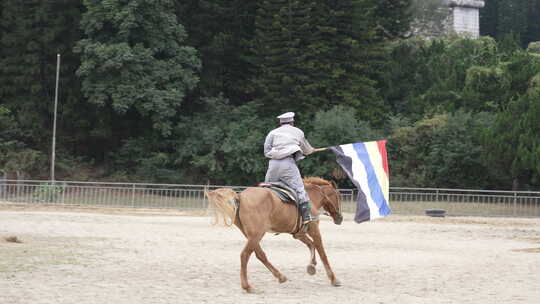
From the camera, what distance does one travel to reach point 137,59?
45.9m

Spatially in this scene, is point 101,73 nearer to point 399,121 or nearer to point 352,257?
point 399,121

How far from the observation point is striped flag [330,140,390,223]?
13.6 meters

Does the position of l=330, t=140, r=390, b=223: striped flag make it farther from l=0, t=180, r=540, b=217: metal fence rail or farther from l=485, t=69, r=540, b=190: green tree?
l=485, t=69, r=540, b=190: green tree

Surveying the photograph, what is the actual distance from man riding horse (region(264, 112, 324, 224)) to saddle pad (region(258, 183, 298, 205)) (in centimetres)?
12

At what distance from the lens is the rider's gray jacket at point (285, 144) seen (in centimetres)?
1288

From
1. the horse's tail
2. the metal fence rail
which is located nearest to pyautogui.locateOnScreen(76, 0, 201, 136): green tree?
the metal fence rail

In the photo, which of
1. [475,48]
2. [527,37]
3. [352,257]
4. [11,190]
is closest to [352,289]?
[352,257]

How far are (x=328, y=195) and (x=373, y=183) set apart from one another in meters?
0.82

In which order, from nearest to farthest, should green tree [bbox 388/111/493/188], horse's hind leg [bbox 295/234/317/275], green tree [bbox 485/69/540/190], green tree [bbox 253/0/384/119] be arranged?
1. horse's hind leg [bbox 295/234/317/275]
2. green tree [bbox 485/69/540/190]
3. green tree [bbox 388/111/493/188]
4. green tree [bbox 253/0/384/119]

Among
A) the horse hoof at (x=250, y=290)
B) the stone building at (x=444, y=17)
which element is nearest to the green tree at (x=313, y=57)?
the stone building at (x=444, y=17)

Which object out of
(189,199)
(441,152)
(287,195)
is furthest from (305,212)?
(441,152)

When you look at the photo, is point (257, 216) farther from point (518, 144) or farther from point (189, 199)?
point (518, 144)

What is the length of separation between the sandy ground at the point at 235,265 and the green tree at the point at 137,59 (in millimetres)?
20862

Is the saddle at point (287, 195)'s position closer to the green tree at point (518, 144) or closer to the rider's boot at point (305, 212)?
the rider's boot at point (305, 212)
